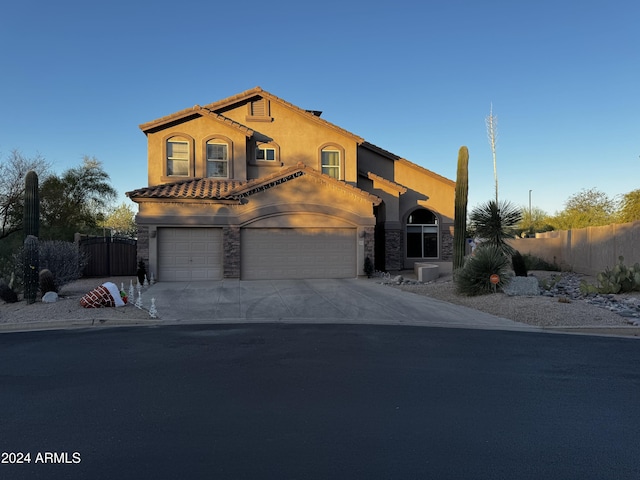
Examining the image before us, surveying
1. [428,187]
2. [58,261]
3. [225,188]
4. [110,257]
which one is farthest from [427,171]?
[58,261]

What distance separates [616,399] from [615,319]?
20.4 ft

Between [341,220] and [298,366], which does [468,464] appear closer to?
[298,366]

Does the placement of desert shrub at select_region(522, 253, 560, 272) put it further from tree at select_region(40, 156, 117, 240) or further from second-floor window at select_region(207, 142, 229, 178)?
tree at select_region(40, 156, 117, 240)

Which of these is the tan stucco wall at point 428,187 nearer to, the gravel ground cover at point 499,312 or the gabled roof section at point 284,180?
the gabled roof section at point 284,180

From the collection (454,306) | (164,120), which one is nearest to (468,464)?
(454,306)

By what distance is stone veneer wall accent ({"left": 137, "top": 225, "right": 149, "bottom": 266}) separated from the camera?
1961 cm

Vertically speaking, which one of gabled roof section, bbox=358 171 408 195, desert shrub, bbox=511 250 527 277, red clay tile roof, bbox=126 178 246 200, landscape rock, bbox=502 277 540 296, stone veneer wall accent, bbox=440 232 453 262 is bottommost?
landscape rock, bbox=502 277 540 296

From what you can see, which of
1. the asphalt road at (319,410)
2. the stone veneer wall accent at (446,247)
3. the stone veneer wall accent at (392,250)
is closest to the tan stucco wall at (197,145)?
the stone veneer wall accent at (392,250)

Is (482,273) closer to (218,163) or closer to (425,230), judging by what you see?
(425,230)

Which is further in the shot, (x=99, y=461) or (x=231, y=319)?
(x=231, y=319)

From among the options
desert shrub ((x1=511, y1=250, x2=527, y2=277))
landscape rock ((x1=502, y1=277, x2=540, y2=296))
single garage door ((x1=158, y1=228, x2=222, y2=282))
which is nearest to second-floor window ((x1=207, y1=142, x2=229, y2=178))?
single garage door ((x1=158, y1=228, x2=222, y2=282))

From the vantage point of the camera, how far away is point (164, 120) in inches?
834

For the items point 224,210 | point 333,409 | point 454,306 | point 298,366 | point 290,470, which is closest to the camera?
point 290,470

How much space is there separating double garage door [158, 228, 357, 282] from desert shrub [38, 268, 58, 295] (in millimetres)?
6099
